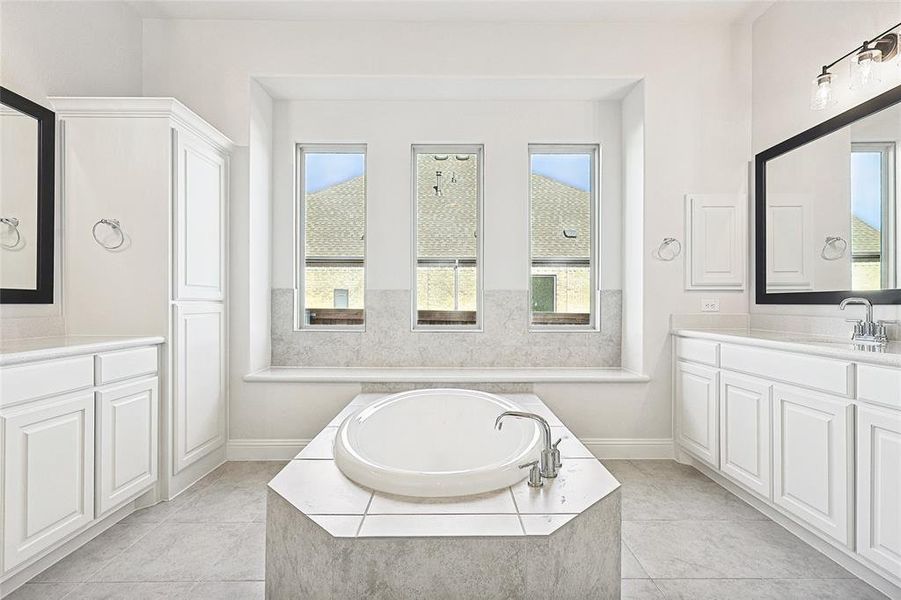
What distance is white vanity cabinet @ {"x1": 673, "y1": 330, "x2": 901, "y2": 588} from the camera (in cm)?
190

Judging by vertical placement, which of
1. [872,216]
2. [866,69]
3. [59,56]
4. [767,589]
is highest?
[59,56]

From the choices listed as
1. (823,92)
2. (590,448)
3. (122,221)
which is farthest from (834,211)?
(122,221)

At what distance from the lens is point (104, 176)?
280 centimetres

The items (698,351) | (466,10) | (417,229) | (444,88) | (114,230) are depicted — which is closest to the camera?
(114,230)

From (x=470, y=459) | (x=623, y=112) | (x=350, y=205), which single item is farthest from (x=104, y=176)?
(x=623, y=112)

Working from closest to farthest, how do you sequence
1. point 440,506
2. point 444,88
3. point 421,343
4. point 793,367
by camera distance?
point 440,506 < point 793,367 < point 444,88 < point 421,343

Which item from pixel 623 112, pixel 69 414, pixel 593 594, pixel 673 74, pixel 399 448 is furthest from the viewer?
pixel 623 112

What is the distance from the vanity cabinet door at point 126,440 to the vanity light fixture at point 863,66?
371 centimetres

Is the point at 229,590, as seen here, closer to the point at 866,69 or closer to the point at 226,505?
the point at 226,505

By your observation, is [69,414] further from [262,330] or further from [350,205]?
[350,205]

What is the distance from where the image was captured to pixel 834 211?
2795 mm

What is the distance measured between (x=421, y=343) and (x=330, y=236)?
1.07m

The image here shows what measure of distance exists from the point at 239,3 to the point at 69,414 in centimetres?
268

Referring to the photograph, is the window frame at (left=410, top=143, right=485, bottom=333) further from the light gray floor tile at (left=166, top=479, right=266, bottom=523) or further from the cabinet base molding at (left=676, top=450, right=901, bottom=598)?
the cabinet base molding at (left=676, top=450, right=901, bottom=598)
